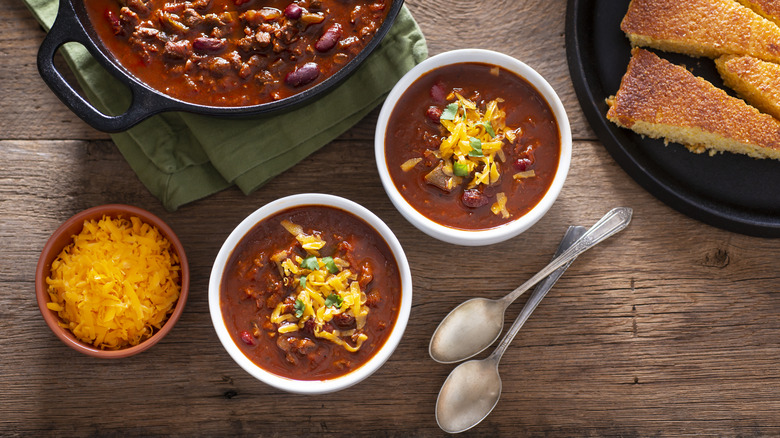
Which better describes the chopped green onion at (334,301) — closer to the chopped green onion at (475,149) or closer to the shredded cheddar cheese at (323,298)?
the shredded cheddar cheese at (323,298)

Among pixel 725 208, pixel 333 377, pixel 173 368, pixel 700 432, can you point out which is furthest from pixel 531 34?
pixel 173 368

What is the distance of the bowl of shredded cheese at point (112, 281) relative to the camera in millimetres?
2686

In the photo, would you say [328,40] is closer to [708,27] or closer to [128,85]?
[128,85]

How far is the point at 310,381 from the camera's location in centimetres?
263

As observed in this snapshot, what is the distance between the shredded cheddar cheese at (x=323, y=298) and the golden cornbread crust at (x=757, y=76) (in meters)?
2.01

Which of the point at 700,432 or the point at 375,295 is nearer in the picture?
the point at 375,295

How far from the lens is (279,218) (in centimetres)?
274

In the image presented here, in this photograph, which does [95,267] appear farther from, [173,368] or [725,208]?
[725,208]

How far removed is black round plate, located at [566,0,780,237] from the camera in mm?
3000

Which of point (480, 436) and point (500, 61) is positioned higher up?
point (500, 61)

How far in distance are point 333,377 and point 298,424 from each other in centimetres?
52

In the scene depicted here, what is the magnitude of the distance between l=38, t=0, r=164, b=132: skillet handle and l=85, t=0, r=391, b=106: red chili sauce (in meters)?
0.18

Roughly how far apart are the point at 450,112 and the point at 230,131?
993mm

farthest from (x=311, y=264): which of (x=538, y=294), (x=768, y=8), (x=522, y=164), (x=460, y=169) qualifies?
(x=768, y=8)
